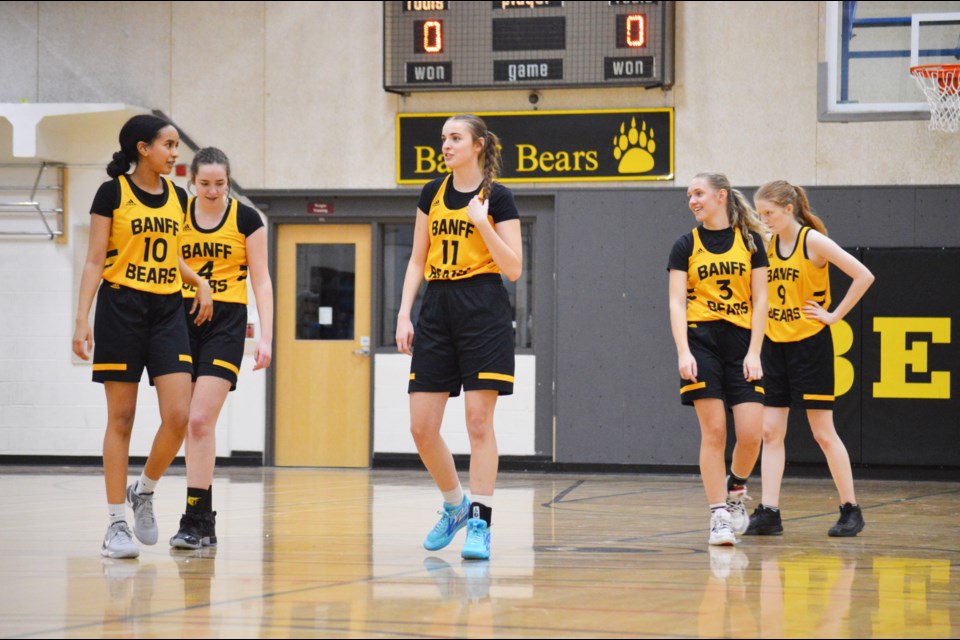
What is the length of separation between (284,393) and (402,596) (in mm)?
7424

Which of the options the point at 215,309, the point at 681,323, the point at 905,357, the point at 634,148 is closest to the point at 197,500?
the point at 215,309

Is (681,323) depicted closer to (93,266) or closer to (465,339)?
(465,339)

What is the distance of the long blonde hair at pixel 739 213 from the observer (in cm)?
545

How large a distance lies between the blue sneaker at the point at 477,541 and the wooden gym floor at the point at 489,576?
0.22 ft

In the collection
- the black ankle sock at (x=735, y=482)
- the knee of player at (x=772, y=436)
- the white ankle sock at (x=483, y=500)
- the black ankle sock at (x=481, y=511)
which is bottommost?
the black ankle sock at (x=735, y=482)

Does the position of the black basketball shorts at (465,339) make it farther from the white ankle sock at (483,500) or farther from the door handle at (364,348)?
the door handle at (364,348)

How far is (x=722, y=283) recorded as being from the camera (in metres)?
5.41

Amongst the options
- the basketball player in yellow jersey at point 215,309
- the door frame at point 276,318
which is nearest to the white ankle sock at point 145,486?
the basketball player in yellow jersey at point 215,309

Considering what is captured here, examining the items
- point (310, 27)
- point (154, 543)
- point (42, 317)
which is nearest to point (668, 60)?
point (310, 27)

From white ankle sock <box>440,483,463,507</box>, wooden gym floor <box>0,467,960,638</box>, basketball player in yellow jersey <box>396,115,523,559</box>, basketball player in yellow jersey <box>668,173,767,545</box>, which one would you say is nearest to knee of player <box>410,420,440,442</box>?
basketball player in yellow jersey <box>396,115,523,559</box>

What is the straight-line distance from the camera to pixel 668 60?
1020 centimetres

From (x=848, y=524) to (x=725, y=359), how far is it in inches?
40.7

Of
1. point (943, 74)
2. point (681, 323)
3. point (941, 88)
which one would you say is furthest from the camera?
point (941, 88)

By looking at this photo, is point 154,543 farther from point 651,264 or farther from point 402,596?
point 651,264
